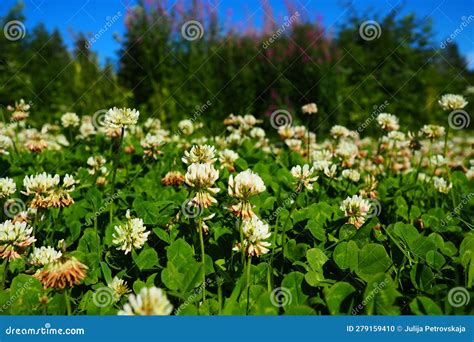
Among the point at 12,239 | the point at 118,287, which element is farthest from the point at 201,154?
the point at 12,239

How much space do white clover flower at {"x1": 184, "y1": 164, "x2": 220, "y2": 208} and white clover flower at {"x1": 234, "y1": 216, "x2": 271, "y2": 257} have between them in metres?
0.13

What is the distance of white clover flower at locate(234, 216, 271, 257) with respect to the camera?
1.33 m

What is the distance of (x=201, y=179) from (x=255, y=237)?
21cm

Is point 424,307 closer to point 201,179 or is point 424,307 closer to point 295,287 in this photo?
point 295,287

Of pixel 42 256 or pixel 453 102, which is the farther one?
pixel 453 102

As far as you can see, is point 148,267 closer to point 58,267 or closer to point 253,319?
point 58,267

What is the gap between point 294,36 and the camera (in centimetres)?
679

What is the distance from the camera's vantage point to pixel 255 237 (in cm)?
135

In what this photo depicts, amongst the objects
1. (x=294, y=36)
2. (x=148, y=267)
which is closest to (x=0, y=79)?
(x=294, y=36)

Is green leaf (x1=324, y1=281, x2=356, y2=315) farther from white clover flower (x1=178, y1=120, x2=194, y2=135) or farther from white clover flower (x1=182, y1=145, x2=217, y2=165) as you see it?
white clover flower (x1=178, y1=120, x2=194, y2=135)

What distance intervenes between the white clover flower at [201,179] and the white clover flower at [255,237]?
0.42ft

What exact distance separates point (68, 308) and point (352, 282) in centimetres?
71

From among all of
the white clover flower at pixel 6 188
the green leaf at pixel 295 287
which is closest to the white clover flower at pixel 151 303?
the green leaf at pixel 295 287

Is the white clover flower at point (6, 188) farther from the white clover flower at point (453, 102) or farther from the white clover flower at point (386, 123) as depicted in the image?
the white clover flower at point (453, 102)
